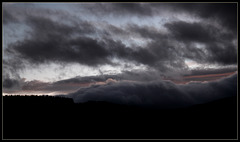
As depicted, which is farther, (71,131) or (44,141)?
(71,131)

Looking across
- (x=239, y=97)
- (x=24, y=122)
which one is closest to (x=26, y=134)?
(x=24, y=122)

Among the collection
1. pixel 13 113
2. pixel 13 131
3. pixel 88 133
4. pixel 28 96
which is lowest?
pixel 88 133

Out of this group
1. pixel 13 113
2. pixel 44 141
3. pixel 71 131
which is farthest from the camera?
pixel 71 131

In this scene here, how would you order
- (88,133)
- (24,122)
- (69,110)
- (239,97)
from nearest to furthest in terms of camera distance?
1. (239,97)
2. (24,122)
3. (88,133)
4. (69,110)

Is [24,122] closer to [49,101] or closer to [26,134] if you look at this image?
[26,134]

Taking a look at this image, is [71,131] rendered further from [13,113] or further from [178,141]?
[178,141]

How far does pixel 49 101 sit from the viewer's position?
179125mm

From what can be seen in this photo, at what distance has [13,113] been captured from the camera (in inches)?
5202

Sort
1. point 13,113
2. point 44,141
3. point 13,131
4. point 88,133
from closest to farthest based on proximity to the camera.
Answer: point 44,141
point 13,131
point 13,113
point 88,133

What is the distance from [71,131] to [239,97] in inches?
4487

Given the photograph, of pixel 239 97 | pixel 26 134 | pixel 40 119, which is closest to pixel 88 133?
pixel 40 119

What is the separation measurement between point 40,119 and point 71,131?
2442 centimetres

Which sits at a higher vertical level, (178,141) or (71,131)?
(178,141)

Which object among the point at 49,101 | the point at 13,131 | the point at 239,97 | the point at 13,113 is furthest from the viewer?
the point at 49,101
